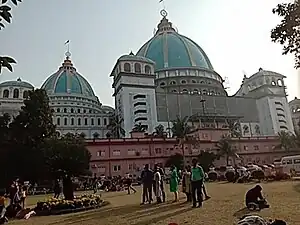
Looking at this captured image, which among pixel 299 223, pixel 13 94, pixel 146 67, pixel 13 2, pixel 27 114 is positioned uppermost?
pixel 146 67

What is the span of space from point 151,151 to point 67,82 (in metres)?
45.7

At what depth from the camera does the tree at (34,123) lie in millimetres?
42688

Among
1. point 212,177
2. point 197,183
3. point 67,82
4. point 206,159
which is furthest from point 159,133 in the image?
point 197,183

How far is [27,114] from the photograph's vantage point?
44438 mm

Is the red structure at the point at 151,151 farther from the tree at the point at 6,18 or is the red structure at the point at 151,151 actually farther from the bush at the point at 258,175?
the tree at the point at 6,18

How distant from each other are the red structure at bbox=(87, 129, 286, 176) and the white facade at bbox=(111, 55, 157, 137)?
63.0ft

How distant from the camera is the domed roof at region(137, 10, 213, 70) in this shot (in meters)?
96.8

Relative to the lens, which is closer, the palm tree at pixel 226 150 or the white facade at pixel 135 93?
the palm tree at pixel 226 150

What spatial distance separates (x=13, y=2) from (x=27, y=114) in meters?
42.6

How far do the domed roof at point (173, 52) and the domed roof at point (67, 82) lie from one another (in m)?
19.8

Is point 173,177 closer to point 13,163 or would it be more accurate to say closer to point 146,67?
point 13,163

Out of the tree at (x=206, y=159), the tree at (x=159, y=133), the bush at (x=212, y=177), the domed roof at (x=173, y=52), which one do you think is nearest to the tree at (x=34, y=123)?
the tree at (x=159, y=133)

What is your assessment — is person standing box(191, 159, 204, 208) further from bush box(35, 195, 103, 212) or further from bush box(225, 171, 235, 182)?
bush box(225, 171, 235, 182)

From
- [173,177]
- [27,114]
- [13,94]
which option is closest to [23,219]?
[173,177]
